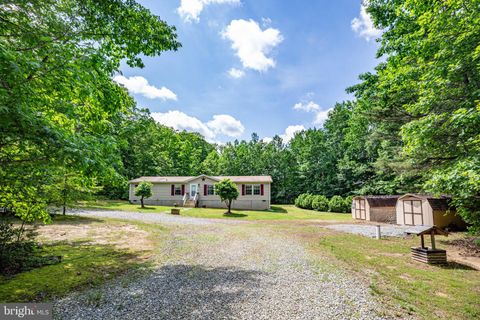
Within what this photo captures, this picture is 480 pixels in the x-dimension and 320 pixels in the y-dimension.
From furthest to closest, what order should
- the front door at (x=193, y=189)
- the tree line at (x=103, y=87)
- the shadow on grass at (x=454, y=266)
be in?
the front door at (x=193, y=189) → the shadow on grass at (x=454, y=266) → the tree line at (x=103, y=87)

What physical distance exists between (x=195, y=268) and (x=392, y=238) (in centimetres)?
1046

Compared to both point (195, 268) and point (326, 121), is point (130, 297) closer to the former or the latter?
point (195, 268)

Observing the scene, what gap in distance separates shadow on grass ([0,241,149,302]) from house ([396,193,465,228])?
57.1 feet

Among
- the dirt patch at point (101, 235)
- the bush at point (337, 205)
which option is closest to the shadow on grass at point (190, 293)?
the dirt patch at point (101, 235)

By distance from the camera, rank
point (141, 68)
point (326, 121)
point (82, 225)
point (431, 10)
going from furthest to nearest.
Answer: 1. point (326, 121)
2. point (82, 225)
3. point (431, 10)
4. point (141, 68)

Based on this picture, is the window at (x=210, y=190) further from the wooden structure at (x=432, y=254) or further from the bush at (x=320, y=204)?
the wooden structure at (x=432, y=254)

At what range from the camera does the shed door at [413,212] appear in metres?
16.3

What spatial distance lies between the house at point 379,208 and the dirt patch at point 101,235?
17.5 meters

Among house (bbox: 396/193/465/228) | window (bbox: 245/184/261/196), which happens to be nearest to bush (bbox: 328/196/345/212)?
window (bbox: 245/184/261/196)

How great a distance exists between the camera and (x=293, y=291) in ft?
17.2

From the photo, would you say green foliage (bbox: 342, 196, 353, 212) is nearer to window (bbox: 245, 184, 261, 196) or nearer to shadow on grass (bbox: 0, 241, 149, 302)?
window (bbox: 245, 184, 261, 196)

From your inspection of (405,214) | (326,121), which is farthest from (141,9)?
(326,121)

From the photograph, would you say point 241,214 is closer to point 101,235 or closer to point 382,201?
point 382,201

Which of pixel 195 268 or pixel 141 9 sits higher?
pixel 141 9
